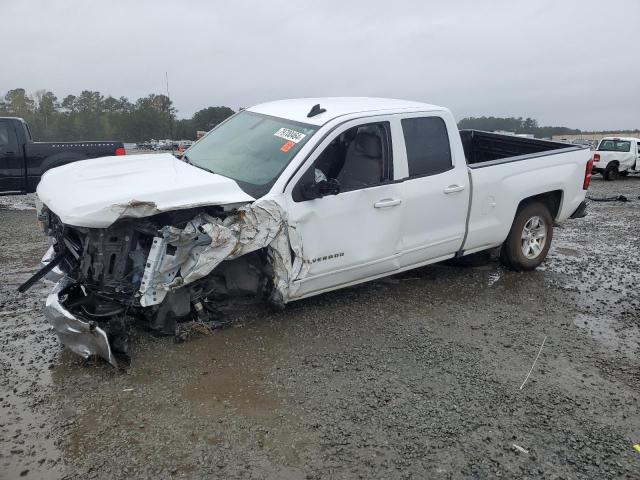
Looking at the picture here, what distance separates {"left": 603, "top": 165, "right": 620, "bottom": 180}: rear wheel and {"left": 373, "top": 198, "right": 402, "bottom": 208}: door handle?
60.4 ft

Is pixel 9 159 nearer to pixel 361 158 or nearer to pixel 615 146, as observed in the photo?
pixel 361 158

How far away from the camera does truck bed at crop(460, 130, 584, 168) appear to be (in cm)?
671

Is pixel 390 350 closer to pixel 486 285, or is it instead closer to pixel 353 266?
pixel 353 266

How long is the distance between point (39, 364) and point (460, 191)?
390 cm

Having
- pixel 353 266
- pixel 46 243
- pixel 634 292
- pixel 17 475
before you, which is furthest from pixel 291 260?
pixel 46 243

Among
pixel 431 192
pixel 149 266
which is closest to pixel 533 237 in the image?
pixel 431 192

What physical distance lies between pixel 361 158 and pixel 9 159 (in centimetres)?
887

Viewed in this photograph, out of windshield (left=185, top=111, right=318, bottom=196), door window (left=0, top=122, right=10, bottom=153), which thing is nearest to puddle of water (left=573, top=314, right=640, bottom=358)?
Result: windshield (left=185, top=111, right=318, bottom=196)

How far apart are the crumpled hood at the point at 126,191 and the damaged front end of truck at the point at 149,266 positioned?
11 centimetres

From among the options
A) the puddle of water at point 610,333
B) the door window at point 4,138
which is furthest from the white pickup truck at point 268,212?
the door window at point 4,138

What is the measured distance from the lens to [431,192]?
4.93 meters

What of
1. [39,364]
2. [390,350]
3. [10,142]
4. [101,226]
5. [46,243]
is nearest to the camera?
[101,226]

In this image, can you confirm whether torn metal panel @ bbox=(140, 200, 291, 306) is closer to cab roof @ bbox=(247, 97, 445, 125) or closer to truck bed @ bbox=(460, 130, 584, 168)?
cab roof @ bbox=(247, 97, 445, 125)

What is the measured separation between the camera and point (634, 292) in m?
5.70
